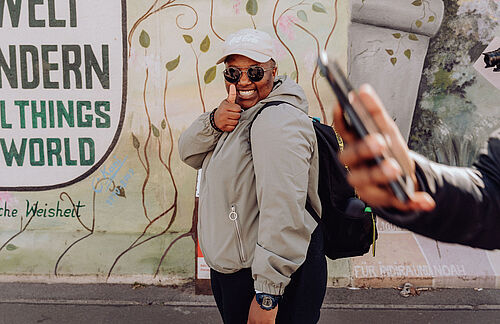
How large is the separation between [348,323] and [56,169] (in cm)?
258

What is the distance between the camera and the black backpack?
213 centimetres

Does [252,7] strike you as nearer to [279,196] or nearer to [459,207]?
[279,196]

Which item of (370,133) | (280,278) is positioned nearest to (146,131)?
→ (280,278)

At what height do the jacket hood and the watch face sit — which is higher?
the jacket hood

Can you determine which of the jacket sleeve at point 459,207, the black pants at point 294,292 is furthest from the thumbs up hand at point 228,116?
the jacket sleeve at point 459,207

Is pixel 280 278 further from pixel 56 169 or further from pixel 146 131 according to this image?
pixel 56 169

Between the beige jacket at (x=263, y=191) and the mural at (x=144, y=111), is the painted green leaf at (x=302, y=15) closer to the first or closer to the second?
the mural at (x=144, y=111)

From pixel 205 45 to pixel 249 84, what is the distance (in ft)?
6.70

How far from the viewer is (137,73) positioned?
4.15 metres

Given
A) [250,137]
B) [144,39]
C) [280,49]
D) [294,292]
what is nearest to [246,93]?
[250,137]

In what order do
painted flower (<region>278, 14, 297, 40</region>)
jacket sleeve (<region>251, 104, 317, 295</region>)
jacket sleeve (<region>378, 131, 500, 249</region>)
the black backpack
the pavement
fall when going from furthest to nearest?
painted flower (<region>278, 14, 297, 40</region>), the pavement, the black backpack, jacket sleeve (<region>251, 104, 317, 295</region>), jacket sleeve (<region>378, 131, 500, 249</region>)

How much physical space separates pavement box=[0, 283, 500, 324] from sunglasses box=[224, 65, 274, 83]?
1.99 meters

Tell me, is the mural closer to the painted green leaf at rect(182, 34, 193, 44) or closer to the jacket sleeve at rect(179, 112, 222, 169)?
the painted green leaf at rect(182, 34, 193, 44)

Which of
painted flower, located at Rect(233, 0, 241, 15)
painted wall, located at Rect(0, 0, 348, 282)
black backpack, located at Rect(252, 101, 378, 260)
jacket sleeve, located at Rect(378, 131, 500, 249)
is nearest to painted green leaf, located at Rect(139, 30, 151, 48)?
painted wall, located at Rect(0, 0, 348, 282)
